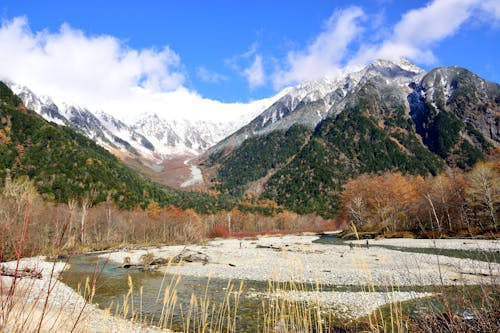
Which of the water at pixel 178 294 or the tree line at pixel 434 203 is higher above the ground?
the tree line at pixel 434 203

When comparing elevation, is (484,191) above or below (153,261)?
above

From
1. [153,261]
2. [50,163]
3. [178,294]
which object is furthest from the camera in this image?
[50,163]

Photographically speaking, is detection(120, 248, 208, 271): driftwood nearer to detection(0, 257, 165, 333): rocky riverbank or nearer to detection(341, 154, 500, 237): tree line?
detection(0, 257, 165, 333): rocky riverbank

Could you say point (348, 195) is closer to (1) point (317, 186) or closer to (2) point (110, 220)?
(2) point (110, 220)

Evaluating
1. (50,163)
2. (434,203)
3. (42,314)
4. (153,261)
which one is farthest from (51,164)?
(42,314)

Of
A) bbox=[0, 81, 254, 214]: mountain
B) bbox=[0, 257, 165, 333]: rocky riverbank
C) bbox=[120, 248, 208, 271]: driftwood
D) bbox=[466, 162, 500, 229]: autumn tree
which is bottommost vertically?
bbox=[120, 248, 208, 271]: driftwood

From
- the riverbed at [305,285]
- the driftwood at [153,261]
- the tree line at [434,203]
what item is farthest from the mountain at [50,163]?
the tree line at [434,203]

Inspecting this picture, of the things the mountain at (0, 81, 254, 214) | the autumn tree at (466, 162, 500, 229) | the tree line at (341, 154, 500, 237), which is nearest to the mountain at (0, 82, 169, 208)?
the mountain at (0, 81, 254, 214)

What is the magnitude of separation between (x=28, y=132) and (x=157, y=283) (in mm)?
103700

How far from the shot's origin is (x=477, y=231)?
49.4 m

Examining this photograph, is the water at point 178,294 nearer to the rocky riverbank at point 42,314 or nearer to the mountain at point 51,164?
the rocky riverbank at point 42,314

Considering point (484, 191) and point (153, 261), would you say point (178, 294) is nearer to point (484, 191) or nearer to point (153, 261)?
point (153, 261)

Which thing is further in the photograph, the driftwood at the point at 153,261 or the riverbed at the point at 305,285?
the driftwood at the point at 153,261

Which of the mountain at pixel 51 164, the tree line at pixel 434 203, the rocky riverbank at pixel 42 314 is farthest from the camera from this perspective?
the mountain at pixel 51 164
